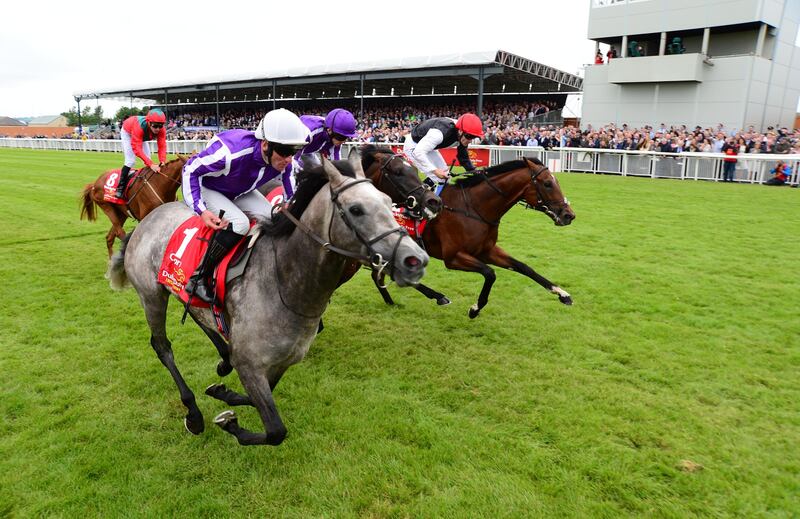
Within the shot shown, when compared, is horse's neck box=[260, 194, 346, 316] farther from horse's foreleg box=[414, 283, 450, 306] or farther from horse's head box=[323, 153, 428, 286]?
horse's foreleg box=[414, 283, 450, 306]

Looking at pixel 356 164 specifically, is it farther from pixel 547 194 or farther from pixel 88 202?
pixel 88 202

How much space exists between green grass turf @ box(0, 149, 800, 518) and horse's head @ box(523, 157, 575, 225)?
1.12 m

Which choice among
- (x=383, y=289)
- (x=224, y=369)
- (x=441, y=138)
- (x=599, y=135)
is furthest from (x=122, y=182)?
(x=599, y=135)

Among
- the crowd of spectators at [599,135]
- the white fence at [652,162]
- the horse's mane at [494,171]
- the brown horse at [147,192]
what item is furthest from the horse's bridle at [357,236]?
the crowd of spectators at [599,135]

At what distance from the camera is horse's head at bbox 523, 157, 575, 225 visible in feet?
20.1

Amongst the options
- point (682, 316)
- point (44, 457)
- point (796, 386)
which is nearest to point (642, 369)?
point (796, 386)

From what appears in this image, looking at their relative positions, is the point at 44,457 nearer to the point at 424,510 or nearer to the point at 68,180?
the point at 424,510

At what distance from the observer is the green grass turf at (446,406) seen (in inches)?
124

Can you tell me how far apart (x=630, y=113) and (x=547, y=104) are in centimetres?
1207

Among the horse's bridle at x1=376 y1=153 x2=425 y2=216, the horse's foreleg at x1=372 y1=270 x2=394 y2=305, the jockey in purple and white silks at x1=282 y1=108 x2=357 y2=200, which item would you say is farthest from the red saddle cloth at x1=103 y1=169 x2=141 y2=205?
the horse's bridle at x1=376 y1=153 x2=425 y2=216

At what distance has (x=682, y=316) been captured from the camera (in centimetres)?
606

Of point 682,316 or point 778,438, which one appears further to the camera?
point 682,316

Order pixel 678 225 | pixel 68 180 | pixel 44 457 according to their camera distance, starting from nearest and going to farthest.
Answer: pixel 44 457 → pixel 678 225 → pixel 68 180

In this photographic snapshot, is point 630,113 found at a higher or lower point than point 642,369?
higher
